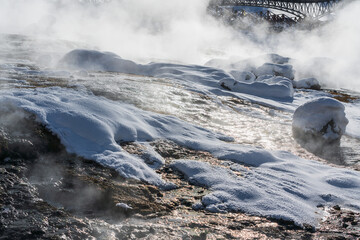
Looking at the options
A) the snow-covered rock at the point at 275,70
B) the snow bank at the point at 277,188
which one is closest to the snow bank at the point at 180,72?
the snow-covered rock at the point at 275,70

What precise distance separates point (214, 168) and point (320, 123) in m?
2.26

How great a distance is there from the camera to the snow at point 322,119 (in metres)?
4.18

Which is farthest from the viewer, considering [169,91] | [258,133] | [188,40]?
[188,40]

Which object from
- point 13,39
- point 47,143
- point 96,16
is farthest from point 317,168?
point 96,16

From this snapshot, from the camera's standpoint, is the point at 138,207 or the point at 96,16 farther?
the point at 96,16

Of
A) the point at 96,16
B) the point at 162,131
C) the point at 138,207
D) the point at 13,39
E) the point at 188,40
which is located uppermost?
the point at 96,16

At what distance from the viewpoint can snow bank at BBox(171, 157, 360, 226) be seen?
2250 mm

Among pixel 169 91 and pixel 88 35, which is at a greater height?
pixel 88 35

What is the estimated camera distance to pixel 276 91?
22.9 feet

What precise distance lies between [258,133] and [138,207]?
106 inches

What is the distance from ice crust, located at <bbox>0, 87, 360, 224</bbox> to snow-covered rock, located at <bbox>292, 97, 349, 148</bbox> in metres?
0.89

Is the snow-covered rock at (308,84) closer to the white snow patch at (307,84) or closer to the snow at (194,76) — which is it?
the white snow patch at (307,84)

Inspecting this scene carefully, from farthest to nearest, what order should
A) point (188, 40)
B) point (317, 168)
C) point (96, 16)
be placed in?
point (96, 16)
point (188, 40)
point (317, 168)

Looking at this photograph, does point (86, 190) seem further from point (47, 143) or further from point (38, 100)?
point (38, 100)
